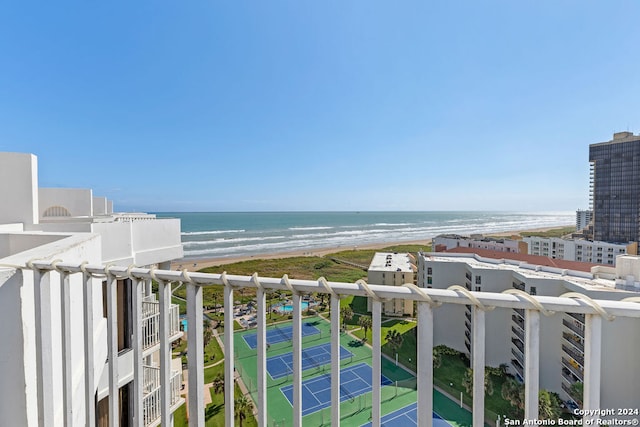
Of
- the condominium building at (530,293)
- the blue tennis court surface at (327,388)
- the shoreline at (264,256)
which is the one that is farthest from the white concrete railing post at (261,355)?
the shoreline at (264,256)

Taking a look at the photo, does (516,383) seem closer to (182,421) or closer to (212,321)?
(182,421)

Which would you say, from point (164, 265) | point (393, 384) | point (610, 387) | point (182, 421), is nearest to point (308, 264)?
point (393, 384)

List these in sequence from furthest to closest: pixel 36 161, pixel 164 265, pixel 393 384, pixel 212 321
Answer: pixel 212 321 → pixel 393 384 → pixel 164 265 → pixel 36 161

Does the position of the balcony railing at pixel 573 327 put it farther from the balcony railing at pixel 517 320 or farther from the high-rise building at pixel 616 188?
the high-rise building at pixel 616 188

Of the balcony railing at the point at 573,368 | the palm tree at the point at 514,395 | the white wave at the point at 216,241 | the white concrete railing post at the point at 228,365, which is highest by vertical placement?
the white concrete railing post at the point at 228,365

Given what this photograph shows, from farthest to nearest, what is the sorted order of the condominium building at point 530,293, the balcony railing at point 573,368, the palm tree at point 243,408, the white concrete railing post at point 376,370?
the balcony railing at point 573,368 → the condominium building at point 530,293 → the palm tree at point 243,408 → the white concrete railing post at point 376,370

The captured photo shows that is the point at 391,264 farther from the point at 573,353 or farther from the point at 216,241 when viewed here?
the point at 216,241

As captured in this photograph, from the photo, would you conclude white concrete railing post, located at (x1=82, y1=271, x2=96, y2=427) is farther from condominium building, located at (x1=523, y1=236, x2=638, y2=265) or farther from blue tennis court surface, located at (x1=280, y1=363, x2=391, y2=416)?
condominium building, located at (x1=523, y1=236, x2=638, y2=265)
